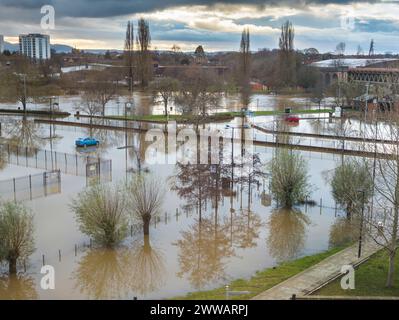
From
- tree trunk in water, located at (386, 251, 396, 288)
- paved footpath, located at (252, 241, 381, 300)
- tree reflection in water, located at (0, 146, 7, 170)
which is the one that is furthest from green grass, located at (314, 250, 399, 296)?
tree reflection in water, located at (0, 146, 7, 170)

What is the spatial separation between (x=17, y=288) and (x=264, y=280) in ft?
20.2

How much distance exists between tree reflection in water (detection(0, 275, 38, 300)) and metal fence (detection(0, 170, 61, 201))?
5699 millimetres

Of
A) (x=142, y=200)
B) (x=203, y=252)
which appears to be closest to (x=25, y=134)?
(x=142, y=200)

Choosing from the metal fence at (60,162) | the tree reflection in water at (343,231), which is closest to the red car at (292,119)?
the metal fence at (60,162)

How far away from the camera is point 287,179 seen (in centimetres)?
1862

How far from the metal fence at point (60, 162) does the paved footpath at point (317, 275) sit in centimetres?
1074

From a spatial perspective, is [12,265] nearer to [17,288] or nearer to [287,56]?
[17,288]

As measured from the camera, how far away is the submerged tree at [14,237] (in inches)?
514

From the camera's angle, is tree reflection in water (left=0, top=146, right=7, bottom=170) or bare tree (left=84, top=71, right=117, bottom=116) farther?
bare tree (left=84, top=71, right=117, bottom=116)

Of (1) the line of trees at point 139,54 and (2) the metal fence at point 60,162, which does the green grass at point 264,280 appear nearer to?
(2) the metal fence at point 60,162

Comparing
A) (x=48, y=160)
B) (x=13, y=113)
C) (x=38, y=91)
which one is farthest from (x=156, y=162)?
(x=38, y=91)

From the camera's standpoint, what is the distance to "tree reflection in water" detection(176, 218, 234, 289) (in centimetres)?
1362

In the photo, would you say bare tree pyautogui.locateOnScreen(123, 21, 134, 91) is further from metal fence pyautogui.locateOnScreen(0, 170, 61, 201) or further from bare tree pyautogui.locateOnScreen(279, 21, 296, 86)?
metal fence pyautogui.locateOnScreen(0, 170, 61, 201)

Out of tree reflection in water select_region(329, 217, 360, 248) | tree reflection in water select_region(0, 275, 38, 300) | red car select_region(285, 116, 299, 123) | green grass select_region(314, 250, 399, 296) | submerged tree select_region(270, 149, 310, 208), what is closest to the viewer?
green grass select_region(314, 250, 399, 296)
